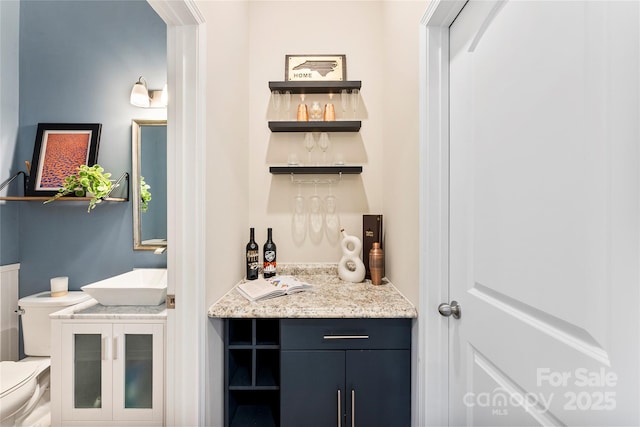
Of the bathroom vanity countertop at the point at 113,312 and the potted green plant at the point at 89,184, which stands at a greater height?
the potted green plant at the point at 89,184

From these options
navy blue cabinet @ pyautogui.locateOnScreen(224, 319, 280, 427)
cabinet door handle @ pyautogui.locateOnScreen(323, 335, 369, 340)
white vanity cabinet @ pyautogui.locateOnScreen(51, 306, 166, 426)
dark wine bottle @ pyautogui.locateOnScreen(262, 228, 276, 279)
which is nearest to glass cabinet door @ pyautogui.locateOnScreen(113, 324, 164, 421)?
white vanity cabinet @ pyautogui.locateOnScreen(51, 306, 166, 426)

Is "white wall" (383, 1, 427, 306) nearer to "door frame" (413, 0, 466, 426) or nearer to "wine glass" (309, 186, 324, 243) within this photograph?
"door frame" (413, 0, 466, 426)

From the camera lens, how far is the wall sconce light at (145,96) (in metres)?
1.97

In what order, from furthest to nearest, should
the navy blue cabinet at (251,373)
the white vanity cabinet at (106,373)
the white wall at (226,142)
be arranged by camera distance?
the white vanity cabinet at (106,373)
the navy blue cabinet at (251,373)
the white wall at (226,142)

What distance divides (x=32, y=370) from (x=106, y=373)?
49 centimetres

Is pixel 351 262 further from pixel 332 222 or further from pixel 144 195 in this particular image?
pixel 144 195

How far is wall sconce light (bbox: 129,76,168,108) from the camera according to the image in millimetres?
1967

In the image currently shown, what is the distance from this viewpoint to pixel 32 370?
155 cm

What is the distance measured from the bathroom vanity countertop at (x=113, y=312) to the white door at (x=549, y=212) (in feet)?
5.02

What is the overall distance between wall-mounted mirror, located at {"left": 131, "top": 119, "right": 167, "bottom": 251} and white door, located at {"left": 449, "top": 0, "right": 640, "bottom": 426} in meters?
1.99

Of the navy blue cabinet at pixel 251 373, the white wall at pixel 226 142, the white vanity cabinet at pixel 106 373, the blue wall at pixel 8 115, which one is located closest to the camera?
Answer: the white wall at pixel 226 142

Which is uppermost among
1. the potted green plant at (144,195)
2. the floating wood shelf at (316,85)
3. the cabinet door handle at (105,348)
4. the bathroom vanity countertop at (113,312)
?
the floating wood shelf at (316,85)

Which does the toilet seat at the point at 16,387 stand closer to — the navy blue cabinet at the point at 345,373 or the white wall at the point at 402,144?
the navy blue cabinet at the point at 345,373

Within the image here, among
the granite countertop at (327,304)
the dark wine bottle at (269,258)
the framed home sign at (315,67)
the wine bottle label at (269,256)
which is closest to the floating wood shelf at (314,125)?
the framed home sign at (315,67)
